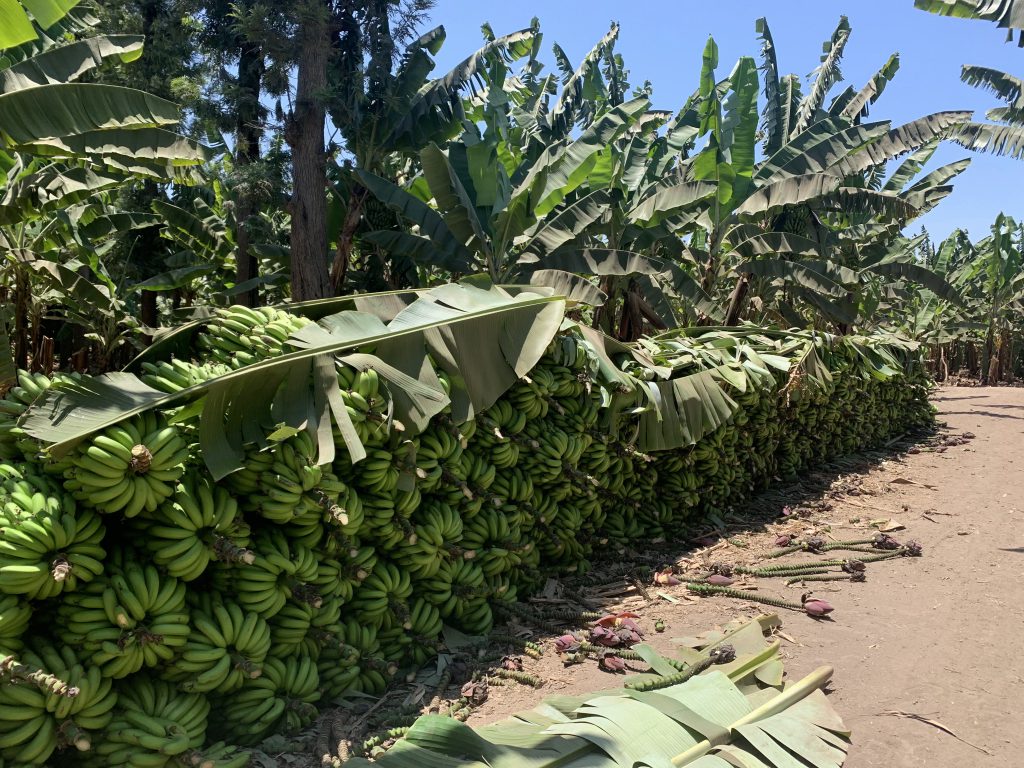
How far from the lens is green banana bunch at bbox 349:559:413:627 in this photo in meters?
3.34

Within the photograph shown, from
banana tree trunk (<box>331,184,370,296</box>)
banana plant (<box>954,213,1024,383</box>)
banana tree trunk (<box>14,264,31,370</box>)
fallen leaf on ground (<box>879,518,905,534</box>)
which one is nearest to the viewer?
fallen leaf on ground (<box>879,518,905,534</box>)

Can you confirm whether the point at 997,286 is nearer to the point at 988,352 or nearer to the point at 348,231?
the point at 988,352

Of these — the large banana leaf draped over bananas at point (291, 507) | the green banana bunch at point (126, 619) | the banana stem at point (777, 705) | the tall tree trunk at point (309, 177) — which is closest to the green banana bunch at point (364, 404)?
the large banana leaf draped over bananas at point (291, 507)

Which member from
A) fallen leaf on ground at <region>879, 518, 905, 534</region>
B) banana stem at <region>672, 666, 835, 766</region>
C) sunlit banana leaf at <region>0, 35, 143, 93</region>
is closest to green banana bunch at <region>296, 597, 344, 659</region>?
banana stem at <region>672, 666, 835, 766</region>

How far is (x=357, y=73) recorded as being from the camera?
359 inches

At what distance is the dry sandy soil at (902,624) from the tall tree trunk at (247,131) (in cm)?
776

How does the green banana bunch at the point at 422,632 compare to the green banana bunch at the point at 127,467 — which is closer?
the green banana bunch at the point at 127,467

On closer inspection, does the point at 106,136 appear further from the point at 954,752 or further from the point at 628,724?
the point at 954,752

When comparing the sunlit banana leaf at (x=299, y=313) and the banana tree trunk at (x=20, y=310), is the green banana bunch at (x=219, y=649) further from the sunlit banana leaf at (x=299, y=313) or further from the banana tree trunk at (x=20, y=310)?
the banana tree trunk at (x=20, y=310)

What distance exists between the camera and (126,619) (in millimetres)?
2324

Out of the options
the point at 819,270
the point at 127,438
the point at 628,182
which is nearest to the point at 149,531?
the point at 127,438

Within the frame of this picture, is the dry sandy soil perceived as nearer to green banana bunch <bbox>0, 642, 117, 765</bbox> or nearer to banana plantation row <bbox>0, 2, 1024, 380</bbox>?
green banana bunch <bbox>0, 642, 117, 765</bbox>

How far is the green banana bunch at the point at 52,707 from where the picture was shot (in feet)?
6.90

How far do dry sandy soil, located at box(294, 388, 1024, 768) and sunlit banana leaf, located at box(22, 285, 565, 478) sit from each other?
1588 mm
